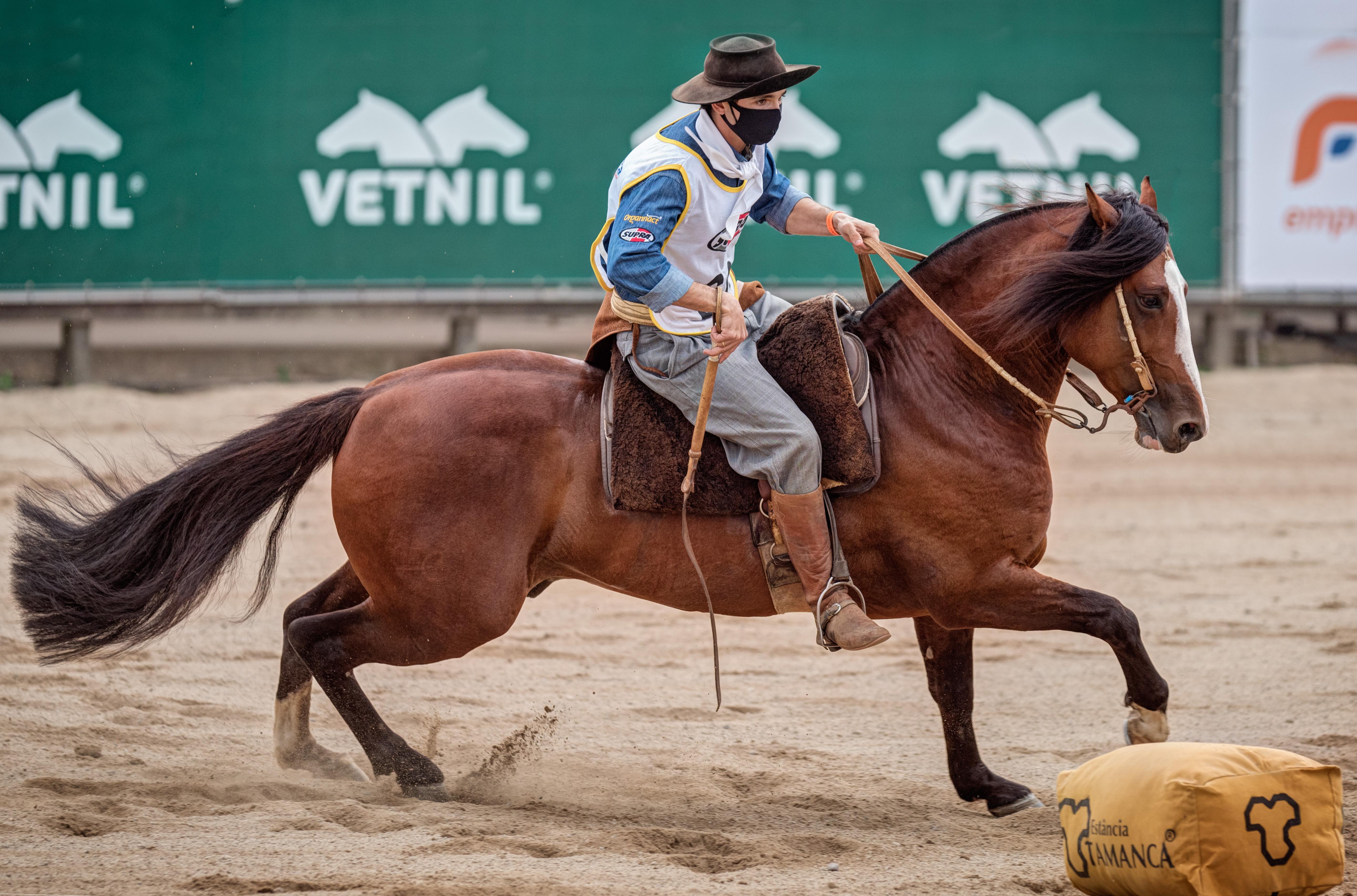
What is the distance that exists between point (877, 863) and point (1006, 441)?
4.47ft

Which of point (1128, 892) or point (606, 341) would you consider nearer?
point (1128, 892)

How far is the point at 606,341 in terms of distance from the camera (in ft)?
14.2

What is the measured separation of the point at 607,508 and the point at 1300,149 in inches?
478

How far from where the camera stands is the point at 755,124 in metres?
3.98

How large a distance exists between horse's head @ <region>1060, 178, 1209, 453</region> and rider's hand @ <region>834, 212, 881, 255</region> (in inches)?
26.1

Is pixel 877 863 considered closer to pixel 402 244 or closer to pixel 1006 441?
pixel 1006 441

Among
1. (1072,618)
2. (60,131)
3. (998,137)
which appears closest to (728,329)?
(1072,618)

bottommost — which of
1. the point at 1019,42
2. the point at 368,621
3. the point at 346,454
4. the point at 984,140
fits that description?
the point at 368,621

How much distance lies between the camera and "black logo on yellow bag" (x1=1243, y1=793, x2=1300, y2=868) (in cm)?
303

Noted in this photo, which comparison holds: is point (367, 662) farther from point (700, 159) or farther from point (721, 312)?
point (700, 159)

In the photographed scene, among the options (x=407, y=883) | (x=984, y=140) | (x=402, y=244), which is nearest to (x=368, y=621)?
(x=407, y=883)

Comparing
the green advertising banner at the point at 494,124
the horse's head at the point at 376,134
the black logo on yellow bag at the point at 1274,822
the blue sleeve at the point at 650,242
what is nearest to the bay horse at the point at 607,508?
the blue sleeve at the point at 650,242

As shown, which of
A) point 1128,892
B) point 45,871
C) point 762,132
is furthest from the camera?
point 762,132

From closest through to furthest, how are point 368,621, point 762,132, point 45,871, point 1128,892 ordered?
point 1128,892, point 45,871, point 762,132, point 368,621
